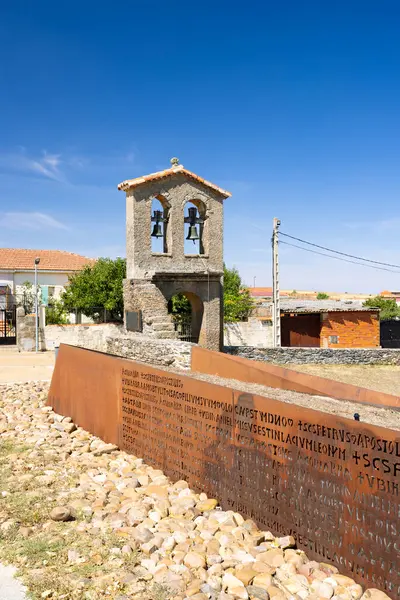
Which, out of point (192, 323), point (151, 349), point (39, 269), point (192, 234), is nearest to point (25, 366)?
point (151, 349)

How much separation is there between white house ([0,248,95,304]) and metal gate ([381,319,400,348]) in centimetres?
2541

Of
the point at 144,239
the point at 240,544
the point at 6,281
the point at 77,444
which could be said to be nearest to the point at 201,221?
the point at 144,239

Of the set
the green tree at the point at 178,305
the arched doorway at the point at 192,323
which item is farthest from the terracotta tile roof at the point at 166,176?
the green tree at the point at 178,305

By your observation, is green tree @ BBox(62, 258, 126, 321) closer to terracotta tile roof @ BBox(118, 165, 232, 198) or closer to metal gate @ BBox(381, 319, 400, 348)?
terracotta tile roof @ BBox(118, 165, 232, 198)

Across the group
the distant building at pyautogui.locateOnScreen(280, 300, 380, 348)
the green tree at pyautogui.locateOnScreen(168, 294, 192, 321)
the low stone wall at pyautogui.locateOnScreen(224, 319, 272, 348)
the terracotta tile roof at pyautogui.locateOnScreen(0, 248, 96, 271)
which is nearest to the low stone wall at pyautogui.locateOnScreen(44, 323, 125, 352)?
the green tree at pyautogui.locateOnScreen(168, 294, 192, 321)

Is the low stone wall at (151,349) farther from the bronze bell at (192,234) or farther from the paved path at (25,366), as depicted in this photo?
the bronze bell at (192,234)

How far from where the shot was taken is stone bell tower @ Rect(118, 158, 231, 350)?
1720 cm

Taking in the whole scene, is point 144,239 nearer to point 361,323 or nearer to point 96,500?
point 96,500

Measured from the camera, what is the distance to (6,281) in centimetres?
4306

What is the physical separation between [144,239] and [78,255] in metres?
33.1

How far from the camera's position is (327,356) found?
20938 millimetres

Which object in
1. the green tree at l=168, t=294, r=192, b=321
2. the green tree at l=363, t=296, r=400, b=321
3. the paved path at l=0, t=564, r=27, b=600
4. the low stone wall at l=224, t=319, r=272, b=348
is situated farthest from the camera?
the green tree at l=363, t=296, r=400, b=321

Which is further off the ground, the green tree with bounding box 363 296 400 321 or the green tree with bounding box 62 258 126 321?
the green tree with bounding box 62 258 126 321

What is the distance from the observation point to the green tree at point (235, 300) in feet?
111
